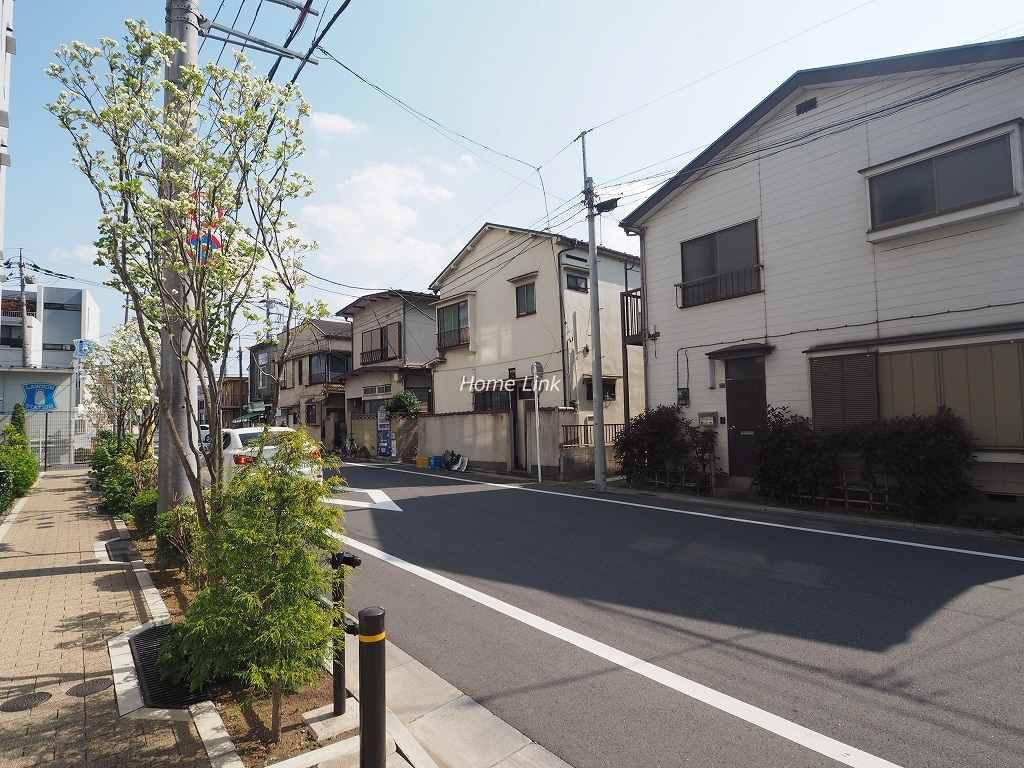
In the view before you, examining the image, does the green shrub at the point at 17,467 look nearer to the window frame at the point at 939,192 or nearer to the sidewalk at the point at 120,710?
the sidewalk at the point at 120,710

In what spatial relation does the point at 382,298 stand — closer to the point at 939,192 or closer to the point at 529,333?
the point at 529,333

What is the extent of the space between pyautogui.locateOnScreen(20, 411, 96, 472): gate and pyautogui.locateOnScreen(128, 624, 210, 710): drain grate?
21.3 metres

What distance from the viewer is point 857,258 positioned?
442 inches

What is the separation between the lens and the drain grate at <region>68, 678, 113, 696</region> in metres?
3.85

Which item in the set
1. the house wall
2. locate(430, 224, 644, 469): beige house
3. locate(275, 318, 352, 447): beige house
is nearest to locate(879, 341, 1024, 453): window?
the house wall

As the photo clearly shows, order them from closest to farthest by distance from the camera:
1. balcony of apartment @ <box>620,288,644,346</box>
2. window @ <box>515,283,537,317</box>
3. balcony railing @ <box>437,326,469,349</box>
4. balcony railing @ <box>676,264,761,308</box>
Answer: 1. balcony railing @ <box>676,264,761,308</box>
2. balcony of apartment @ <box>620,288,644,346</box>
3. window @ <box>515,283,537,317</box>
4. balcony railing @ <box>437,326,469,349</box>

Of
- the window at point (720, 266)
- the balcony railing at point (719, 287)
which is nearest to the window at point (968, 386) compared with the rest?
the balcony railing at point (719, 287)

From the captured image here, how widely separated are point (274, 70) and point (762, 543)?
32.3 feet

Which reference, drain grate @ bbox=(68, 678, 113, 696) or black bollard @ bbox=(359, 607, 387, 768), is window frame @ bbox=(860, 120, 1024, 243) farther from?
drain grate @ bbox=(68, 678, 113, 696)

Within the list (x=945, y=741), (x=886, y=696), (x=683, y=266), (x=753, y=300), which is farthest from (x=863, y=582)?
(x=683, y=266)

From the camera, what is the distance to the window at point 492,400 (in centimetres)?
2184

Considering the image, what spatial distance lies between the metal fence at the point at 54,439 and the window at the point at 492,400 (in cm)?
1497

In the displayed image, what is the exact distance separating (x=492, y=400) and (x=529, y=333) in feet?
10.8

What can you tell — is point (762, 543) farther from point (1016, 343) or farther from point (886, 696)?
point (1016, 343)
